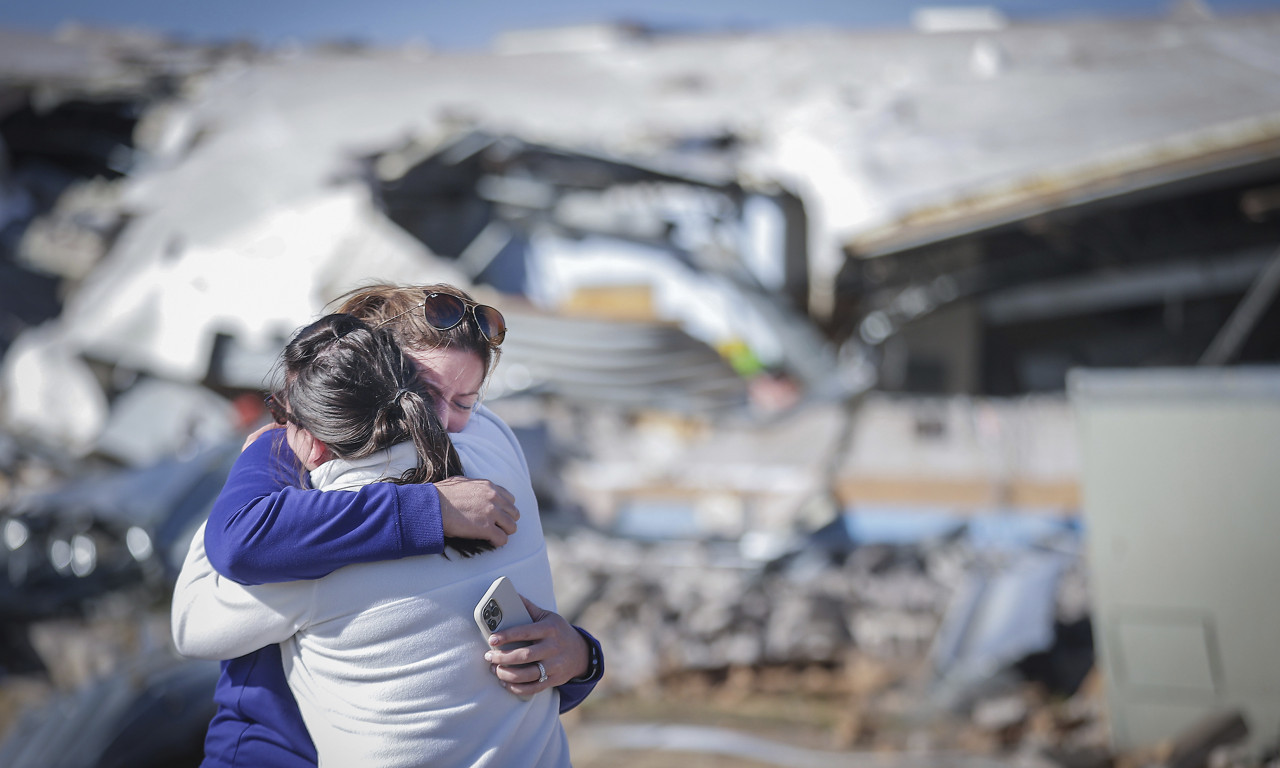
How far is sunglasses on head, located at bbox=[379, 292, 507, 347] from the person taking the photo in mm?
1103

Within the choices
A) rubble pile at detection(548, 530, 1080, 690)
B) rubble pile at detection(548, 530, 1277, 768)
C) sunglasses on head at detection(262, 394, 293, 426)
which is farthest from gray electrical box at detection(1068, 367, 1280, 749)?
sunglasses on head at detection(262, 394, 293, 426)

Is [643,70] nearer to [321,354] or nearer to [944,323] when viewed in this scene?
[944,323]

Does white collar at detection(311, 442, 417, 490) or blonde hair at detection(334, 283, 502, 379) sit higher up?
blonde hair at detection(334, 283, 502, 379)

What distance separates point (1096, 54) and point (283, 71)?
9.94m

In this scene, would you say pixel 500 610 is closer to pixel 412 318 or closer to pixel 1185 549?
pixel 412 318

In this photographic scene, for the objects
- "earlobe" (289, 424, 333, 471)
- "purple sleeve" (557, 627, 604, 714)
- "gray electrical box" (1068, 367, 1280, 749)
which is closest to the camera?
"earlobe" (289, 424, 333, 471)

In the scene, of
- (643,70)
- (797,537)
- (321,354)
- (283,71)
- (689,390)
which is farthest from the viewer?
(283,71)

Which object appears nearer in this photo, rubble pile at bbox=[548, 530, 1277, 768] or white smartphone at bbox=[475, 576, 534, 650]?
white smartphone at bbox=[475, 576, 534, 650]

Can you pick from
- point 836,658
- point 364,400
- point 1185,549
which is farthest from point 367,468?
point 836,658

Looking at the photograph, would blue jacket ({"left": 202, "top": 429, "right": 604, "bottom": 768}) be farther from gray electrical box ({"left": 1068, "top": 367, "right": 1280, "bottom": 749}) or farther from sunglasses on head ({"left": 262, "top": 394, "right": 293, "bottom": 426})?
gray electrical box ({"left": 1068, "top": 367, "right": 1280, "bottom": 749})

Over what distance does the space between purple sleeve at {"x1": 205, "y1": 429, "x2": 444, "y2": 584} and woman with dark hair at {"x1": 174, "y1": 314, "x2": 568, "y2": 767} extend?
0.03 metres

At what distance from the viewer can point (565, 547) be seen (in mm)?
5574

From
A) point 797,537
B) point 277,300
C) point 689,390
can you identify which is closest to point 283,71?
point 277,300

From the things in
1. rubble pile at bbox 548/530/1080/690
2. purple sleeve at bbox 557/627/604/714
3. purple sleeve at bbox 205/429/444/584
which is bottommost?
rubble pile at bbox 548/530/1080/690
